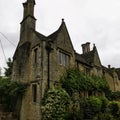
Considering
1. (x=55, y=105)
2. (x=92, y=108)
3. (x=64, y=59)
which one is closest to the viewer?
(x=55, y=105)

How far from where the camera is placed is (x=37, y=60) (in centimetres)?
2172

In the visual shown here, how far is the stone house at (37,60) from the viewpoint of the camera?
20625mm

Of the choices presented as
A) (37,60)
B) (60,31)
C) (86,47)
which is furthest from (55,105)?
(86,47)

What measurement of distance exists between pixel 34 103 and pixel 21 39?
27.5 ft

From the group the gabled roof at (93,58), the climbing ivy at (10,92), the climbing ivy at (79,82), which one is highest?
the gabled roof at (93,58)

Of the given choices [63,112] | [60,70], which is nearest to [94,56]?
[60,70]

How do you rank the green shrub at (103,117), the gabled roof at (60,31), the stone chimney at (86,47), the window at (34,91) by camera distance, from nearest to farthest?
the green shrub at (103,117) → the window at (34,91) → the gabled roof at (60,31) → the stone chimney at (86,47)

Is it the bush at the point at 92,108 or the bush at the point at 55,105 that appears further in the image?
the bush at the point at 92,108

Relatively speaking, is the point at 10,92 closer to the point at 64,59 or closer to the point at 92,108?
the point at 64,59

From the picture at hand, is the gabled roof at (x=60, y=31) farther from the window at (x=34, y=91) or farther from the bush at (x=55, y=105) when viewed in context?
the bush at (x=55, y=105)

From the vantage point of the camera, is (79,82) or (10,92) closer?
(10,92)

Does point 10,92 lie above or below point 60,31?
below

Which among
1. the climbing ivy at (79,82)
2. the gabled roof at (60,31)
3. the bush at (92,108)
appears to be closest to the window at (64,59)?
the climbing ivy at (79,82)

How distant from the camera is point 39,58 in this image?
21.3 metres
